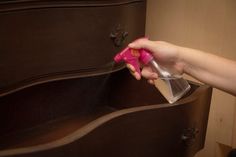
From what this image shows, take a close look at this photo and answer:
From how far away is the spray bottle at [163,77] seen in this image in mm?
740

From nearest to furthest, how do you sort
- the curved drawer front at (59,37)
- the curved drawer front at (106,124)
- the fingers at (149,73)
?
the curved drawer front at (106,124) < the curved drawer front at (59,37) < the fingers at (149,73)

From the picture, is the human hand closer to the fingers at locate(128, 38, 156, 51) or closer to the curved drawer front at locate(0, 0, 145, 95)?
the fingers at locate(128, 38, 156, 51)

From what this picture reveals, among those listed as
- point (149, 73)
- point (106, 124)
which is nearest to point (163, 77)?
point (149, 73)

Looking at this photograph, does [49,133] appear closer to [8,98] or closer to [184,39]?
[8,98]

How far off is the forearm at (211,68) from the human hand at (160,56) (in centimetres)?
1

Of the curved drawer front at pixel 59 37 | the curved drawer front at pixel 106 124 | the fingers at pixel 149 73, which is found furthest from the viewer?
the fingers at pixel 149 73

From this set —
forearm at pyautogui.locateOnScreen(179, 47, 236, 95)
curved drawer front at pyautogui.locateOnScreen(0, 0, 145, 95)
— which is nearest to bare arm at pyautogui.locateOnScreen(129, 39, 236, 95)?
forearm at pyautogui.locateOnScreen(179, 47, 236, 95)

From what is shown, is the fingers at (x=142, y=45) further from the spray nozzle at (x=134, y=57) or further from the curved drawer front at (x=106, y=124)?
the curved drawer front at (x=106, y=124)

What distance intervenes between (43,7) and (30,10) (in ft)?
0.11

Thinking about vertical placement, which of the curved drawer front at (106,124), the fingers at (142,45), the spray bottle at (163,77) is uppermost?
the fingers at (142,45)

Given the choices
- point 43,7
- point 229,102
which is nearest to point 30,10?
point 43,7

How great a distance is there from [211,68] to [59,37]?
37 cm

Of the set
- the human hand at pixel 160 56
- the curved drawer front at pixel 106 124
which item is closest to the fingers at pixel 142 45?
the human hand at pixel 160 56

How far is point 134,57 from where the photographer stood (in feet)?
2.43
